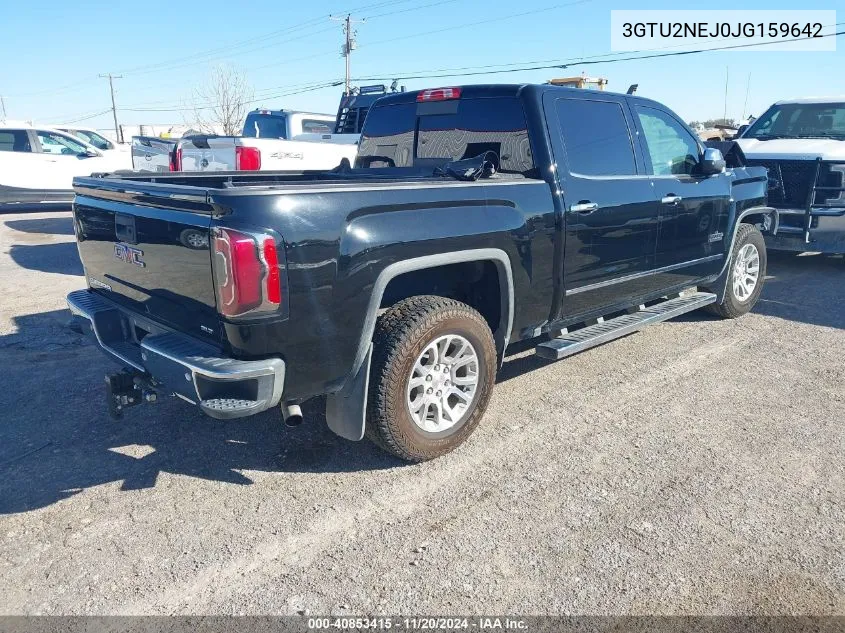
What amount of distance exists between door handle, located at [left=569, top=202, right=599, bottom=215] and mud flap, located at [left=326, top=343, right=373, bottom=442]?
1.66m

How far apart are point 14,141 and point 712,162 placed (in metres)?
13.3

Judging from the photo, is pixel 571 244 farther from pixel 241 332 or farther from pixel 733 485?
pixel 241 332

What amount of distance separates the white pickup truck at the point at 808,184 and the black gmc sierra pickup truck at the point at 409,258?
3.31m

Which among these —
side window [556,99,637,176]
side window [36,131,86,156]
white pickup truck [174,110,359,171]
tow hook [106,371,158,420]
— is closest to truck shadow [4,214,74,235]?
side window [36,131,86,156]

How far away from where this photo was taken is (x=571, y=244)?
412 centimetres

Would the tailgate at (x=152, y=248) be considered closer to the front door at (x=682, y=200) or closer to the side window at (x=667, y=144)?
the front door at (x=682, y=200)

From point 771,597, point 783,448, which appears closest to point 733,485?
point 783,448

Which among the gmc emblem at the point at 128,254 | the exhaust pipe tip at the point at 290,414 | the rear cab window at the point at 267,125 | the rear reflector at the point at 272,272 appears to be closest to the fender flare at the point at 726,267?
the exhaust pipe tip at the point at 290,414

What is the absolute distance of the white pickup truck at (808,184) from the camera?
26.1 feet

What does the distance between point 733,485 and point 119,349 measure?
3.30 meters

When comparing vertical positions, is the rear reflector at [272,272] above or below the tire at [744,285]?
above

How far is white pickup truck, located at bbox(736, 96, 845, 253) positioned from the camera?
26.1 ft

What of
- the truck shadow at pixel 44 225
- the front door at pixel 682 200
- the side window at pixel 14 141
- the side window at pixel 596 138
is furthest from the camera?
the side window at pixel 14 141

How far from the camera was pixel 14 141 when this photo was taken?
13.2 m
